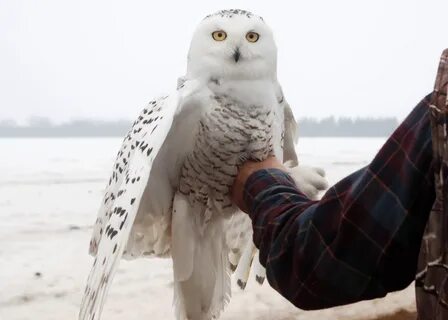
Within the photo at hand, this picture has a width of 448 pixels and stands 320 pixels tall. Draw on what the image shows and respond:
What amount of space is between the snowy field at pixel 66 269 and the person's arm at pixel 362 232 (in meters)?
1.21

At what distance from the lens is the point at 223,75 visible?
1.11 m

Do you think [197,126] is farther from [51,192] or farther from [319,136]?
[319,136]

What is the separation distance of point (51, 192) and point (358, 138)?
201 centimetres

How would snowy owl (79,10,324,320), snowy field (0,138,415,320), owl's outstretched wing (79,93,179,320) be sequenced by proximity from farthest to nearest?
snowy field (0,138,415,320)
snowy owl (79,10,324,320)
owl's outstretched wing (79,93,179,320)

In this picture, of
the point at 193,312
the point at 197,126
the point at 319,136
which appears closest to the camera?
the point at 197,126

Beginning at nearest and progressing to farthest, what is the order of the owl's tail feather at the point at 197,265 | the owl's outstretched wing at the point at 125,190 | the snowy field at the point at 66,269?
the owl's outstretched wing at the point at 125,190
the owl's tail feather at the point at 197,265
the snowy field at the point at 66,269

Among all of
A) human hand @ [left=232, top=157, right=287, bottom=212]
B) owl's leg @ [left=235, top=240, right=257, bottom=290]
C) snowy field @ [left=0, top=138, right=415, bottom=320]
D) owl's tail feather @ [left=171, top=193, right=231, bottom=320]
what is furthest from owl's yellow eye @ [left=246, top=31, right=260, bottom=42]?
snowy field @ [left=0, top=138, right=415, bottom=320]

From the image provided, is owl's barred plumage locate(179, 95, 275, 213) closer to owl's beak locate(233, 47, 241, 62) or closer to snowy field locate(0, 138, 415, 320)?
owl's beak locate(233, 47, 241, 62)

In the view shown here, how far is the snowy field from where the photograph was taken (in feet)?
5.49

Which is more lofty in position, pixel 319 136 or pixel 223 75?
pixel 223 75

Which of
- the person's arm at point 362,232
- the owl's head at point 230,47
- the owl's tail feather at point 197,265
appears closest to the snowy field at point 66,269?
the owl's tail feather at point 197,265

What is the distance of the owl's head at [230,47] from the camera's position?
43.5 inches

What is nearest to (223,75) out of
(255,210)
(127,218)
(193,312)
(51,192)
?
(127,218)

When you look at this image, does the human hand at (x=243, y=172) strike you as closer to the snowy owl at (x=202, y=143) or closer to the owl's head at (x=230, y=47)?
the snowy owl at (x=202, y=143)
